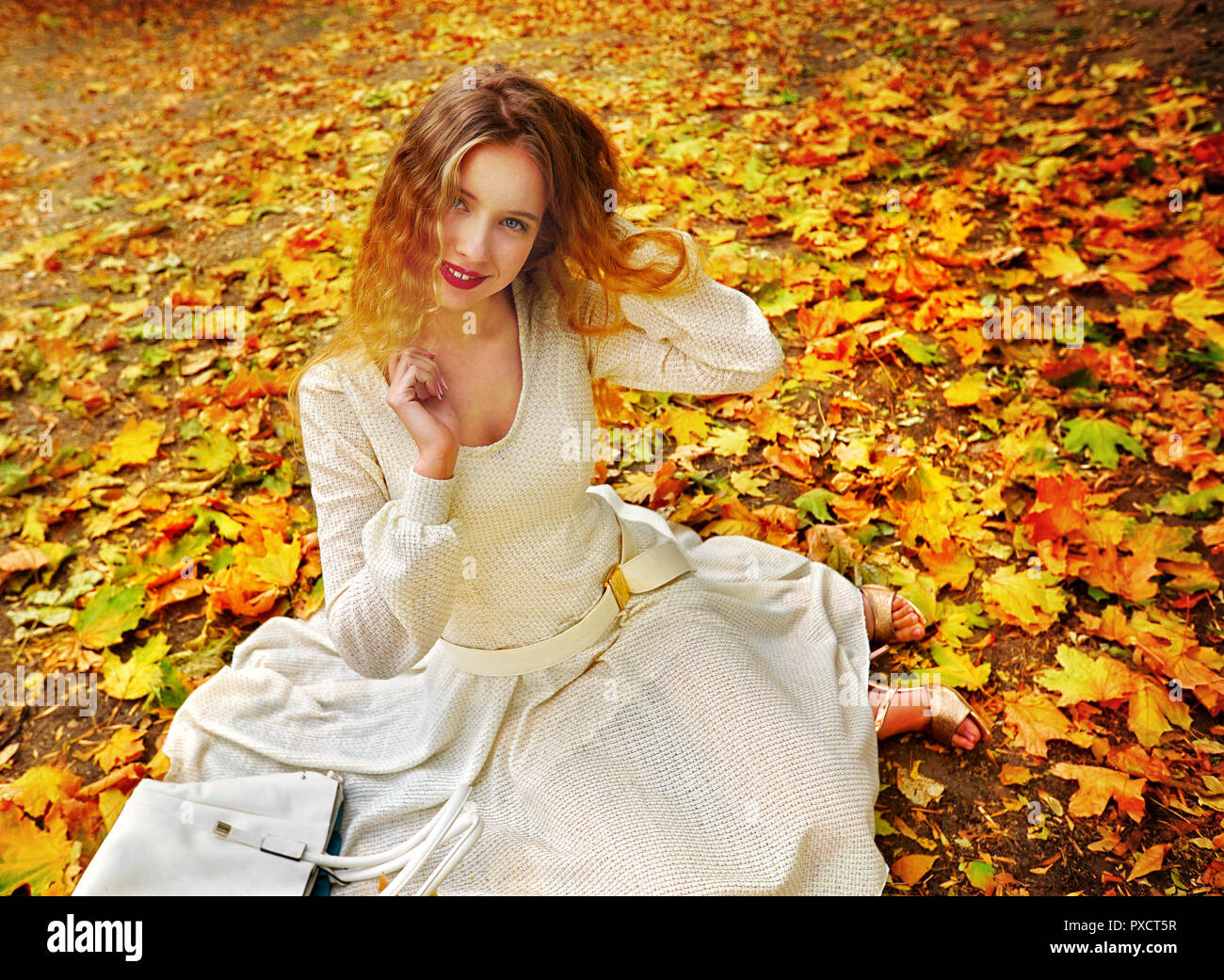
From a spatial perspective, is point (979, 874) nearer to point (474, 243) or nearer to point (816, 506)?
point (816, 506)

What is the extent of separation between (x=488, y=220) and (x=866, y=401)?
86.7 inches

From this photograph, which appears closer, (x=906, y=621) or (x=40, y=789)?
(x=40, y=789)

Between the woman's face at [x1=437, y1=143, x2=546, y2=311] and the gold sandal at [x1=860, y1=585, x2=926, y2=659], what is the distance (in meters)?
1.50

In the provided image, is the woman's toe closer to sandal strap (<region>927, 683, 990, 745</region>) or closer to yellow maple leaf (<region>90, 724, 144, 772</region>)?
sandal strap (<region>927, 683, 990, 745</region>)

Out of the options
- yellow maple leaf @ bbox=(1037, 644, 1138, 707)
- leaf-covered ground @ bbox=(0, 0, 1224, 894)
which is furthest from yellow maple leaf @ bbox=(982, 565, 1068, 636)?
yellow maple leaf @ bbox=(1037, 644, 1138, 707)

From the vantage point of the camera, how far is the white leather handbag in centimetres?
173

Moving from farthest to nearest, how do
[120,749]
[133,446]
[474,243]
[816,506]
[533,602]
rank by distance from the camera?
[133,446] → [816,506] → [120,749] → [533,602] → [474,243]

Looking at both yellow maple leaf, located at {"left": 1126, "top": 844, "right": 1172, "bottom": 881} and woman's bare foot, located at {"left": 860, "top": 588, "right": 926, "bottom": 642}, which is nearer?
yellow maple leaf, located at {"left": 1126, "top": 844, "right": 1172, "bottom": 881}

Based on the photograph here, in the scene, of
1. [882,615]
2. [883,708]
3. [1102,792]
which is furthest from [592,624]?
[1102,792]

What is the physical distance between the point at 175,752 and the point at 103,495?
1820mm

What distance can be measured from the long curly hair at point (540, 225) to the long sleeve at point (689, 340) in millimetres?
36

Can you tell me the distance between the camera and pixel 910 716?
238 cm

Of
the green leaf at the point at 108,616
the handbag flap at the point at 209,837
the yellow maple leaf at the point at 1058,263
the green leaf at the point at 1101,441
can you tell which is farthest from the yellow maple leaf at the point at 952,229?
the green leaf at the point at 108,616

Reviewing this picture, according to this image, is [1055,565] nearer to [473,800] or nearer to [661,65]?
[473,800]
